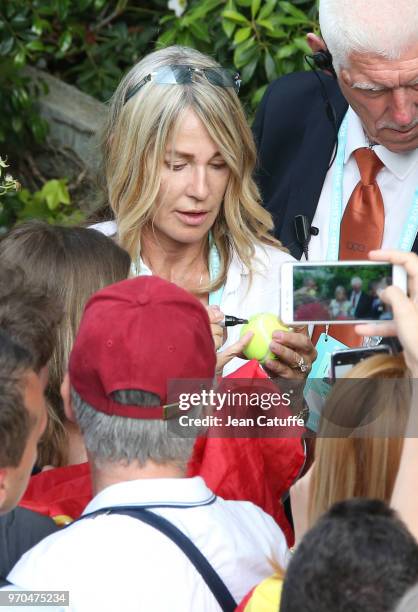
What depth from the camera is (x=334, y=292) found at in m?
2.34

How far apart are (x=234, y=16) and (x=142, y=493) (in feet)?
10.7

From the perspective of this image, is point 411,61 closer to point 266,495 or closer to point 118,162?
point 118,162

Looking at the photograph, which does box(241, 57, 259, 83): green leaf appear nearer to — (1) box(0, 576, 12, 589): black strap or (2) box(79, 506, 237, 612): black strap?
(2) box(79, 506, 237, 612): black strap

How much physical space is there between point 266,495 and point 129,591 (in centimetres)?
67


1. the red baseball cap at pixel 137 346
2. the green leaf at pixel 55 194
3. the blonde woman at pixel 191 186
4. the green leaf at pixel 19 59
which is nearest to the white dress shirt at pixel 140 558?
the red baseball cap at pixel 137 346

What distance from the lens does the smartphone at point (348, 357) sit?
225cm

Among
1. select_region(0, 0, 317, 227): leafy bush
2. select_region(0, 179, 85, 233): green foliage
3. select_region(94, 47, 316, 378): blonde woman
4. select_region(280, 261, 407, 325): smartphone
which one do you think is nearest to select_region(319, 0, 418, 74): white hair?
select_region(94, 47, 316, 378): blonde woman

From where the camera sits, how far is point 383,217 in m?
3.47

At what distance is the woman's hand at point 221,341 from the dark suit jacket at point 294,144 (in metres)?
0.69

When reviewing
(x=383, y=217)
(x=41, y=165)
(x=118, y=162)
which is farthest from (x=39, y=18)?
(x=383, y=217)

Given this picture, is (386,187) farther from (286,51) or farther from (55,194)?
(55,194)

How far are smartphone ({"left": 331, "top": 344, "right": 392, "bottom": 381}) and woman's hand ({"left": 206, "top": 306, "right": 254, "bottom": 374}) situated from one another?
70 cm

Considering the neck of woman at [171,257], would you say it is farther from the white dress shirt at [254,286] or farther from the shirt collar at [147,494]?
the shirt collar at [147,494]

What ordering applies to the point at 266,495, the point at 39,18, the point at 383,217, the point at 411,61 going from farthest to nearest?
the point at 39,18, the point at 383,217, the point at 411,61, the point at 266,495
